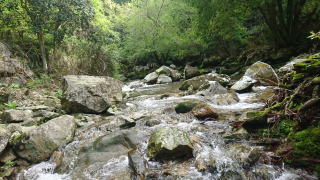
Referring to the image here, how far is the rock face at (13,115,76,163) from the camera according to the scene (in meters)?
4.58

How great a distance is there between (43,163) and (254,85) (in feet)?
26.3

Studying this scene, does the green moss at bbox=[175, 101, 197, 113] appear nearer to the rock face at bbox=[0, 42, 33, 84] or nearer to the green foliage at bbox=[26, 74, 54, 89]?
the green foliage at bbox=[26, 74, 54, 89]

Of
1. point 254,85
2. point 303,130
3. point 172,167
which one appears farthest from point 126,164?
point 254,85

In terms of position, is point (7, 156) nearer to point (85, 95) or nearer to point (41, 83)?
point (85, 95)

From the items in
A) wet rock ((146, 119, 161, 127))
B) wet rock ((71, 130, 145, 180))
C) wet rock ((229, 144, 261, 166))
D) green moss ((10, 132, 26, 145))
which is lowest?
wet rock ((71, 130, 145, 180))

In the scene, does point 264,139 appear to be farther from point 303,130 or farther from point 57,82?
point 57,82

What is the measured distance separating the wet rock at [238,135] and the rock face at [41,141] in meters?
3.40

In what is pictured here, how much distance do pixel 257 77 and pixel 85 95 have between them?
267 inches

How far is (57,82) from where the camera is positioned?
10.6 m

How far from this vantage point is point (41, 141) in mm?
4719

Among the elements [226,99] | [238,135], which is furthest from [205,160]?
[226,99]

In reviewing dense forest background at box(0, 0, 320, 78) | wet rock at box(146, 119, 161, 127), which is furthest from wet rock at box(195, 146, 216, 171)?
dense forest background at box(0, 0, 320, 78)

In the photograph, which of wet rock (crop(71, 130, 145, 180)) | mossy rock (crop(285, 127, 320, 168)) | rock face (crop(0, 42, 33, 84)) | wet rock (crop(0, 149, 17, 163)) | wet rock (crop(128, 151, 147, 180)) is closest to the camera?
mossy rock (crop(285, 127, 320, 168))

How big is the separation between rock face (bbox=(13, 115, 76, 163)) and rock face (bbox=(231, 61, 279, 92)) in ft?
21.8
